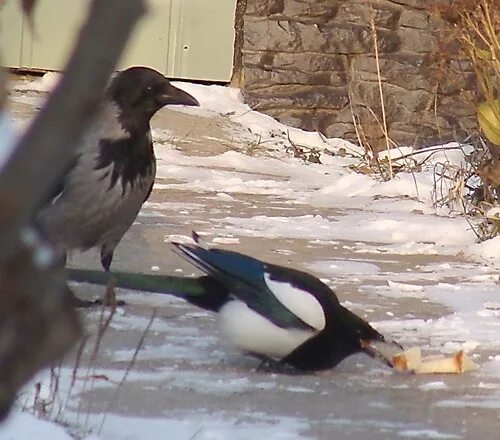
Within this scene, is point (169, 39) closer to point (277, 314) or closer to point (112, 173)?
point (112, 173)

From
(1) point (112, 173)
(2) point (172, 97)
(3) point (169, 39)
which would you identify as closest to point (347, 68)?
(3) point (169, 39)

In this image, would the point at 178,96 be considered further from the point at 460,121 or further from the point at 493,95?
the point at 460,121

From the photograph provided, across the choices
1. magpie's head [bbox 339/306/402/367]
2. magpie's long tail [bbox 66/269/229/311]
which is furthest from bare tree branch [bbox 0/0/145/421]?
magpie's head [bbox 339/306/402/367]

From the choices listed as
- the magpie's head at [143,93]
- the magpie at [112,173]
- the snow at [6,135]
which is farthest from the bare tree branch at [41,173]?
the magpie's head at [143,93]

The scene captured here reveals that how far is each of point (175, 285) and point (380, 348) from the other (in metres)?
0.63

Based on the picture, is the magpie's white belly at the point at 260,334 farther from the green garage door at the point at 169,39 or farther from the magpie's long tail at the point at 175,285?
the green garage door at the point at 169,39

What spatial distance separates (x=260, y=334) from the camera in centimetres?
334

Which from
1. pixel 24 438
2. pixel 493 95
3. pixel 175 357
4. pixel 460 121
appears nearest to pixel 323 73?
pixel 460 121

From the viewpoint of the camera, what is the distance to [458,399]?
127 inches

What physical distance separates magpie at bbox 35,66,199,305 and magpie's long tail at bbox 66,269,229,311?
709 millimetres

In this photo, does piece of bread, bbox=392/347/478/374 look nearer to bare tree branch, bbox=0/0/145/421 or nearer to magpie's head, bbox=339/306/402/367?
magpie's head, bbox=339/306/402/367

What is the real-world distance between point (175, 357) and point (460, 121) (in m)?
6.15

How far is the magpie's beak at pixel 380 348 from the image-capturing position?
11.3ft

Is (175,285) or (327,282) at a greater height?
(175,285)
